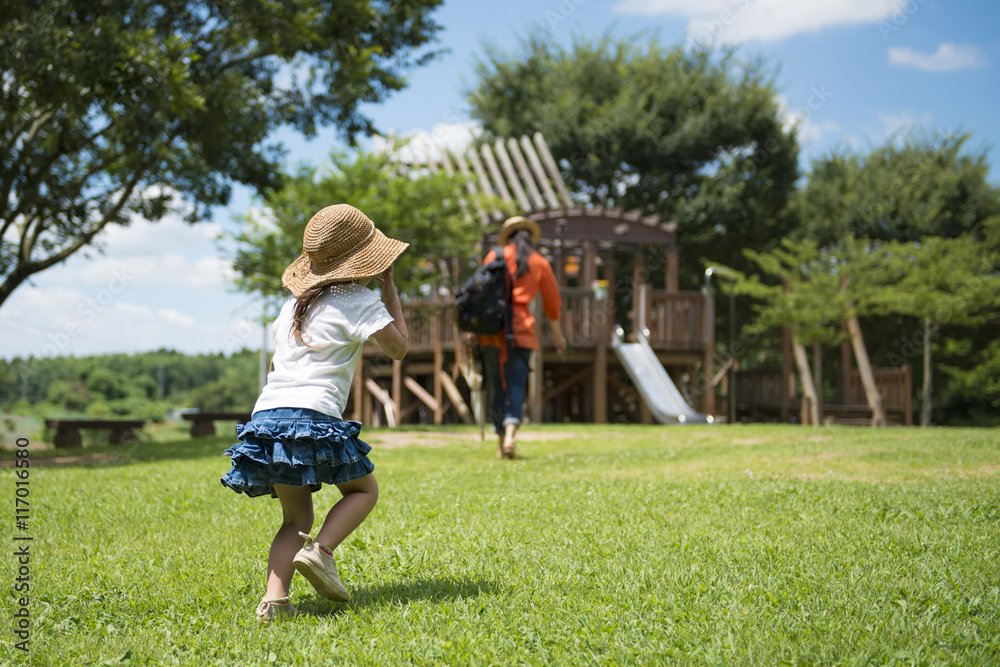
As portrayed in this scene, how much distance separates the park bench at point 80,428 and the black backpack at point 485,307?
10620mm

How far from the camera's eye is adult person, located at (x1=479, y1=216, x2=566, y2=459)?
8.05 m

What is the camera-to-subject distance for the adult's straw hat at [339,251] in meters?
3.30

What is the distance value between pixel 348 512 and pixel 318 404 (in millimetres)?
432

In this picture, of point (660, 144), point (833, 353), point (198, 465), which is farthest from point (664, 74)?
point (198, 465)

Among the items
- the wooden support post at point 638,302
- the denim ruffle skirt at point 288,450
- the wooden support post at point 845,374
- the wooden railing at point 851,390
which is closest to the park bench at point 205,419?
the wooden support post at point 638,302

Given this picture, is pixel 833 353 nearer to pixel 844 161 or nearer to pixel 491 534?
pixel 844 161

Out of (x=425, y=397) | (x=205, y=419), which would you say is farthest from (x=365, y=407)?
(x=205, y=419)

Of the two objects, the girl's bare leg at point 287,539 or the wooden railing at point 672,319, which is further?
the wooden railing at point 672,319

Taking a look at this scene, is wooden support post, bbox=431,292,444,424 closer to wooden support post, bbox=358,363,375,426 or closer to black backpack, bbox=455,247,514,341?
wooden support post, bbox=358,363,375,426

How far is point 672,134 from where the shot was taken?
30141mm

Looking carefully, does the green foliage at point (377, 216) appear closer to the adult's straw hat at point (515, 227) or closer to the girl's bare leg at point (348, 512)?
the adult's straw hat at point (515, 227)

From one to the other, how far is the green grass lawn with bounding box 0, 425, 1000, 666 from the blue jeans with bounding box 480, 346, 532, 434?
4.14ft

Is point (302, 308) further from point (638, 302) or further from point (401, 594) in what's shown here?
point (638, 302)

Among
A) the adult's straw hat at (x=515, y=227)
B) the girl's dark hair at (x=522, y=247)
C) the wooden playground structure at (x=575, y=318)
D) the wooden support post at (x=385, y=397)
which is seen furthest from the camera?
the wooden support post at (x=385, y=397)
